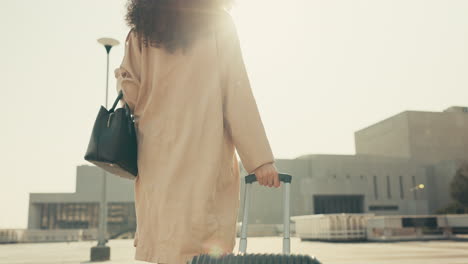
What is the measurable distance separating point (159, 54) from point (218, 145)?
1.80ft

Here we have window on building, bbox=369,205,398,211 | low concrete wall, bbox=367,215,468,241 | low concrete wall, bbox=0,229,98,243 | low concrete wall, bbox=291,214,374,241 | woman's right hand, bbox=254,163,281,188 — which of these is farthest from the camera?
window on building, bbox=369,205,398,211

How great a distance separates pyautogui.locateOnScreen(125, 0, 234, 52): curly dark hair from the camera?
2.11 m

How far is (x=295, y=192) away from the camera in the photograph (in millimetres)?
67062

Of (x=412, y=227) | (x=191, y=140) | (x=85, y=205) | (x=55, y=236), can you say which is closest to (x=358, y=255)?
(x=191, y=140)

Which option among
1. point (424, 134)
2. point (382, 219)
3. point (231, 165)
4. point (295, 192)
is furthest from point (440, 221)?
point (424, 134)

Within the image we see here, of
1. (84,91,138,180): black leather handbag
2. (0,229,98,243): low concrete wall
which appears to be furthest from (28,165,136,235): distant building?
(84,91,138,180): black leather handbag

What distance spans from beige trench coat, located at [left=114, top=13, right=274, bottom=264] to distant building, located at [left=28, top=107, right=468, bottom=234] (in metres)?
56.4

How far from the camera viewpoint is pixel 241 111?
6.73ft

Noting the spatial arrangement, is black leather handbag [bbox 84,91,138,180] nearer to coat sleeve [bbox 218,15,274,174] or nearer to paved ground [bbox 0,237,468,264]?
coat sleeve [bbox 218,15,274,174]

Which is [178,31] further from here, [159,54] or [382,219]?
[382,219]

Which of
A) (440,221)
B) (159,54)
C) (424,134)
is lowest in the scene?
(440,221)

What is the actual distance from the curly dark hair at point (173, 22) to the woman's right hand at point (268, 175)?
2.24 feet

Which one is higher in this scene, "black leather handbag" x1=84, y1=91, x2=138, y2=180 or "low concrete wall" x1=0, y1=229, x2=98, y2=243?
"black leather handbag" x1=84, y1=91, x2=138, y2=180

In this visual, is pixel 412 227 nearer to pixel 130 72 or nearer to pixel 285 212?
pixel 285 212
